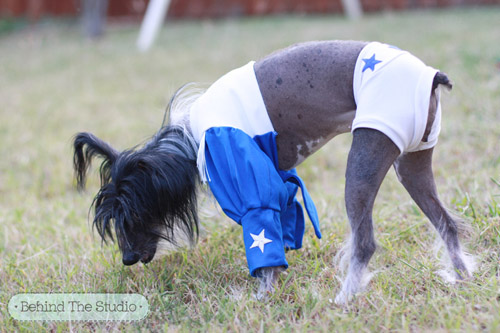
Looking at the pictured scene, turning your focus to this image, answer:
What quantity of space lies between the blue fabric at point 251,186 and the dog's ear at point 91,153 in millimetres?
594

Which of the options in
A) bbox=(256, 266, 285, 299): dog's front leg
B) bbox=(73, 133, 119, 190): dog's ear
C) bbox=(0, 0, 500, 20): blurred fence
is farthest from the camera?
bbox=(0, 0, 500, 20): blurred fence

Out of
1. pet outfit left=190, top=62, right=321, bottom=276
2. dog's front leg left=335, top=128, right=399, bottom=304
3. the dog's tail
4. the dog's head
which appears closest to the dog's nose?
the dog's head

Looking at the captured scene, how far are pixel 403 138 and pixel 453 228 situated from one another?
0.63 m

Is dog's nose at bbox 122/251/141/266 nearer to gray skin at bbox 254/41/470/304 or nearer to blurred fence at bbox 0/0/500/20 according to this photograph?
gray skin at bbox 254/41/470/304

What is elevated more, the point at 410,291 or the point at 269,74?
the point at 269,74

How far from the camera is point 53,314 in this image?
85.1 inches

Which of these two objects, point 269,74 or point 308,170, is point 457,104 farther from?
point 269,74

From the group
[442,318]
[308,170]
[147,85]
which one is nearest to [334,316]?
[442,318]

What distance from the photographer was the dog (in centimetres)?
189

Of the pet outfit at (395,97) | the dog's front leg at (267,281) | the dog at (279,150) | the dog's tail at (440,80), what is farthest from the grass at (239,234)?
the dog's tail at (440,80)

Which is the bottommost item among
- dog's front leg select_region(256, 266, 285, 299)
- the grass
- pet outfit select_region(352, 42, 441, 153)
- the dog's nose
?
the grass

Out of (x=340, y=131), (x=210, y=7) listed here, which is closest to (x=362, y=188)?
(x=340, y=131)

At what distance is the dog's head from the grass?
0.18m

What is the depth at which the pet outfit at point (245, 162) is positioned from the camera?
201 cm
